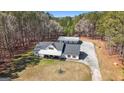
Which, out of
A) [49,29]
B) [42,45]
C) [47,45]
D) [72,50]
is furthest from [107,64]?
[49,29]

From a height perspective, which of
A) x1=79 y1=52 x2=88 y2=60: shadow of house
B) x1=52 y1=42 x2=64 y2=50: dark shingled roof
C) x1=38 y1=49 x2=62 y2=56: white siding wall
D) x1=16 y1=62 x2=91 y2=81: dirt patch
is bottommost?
Answer: x1=16 y1=62 x2=91 y2=81: dirt patch

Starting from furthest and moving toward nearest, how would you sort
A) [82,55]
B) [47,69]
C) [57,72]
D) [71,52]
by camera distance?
[82,55] → [71,52] → [47,69] → [57,72]

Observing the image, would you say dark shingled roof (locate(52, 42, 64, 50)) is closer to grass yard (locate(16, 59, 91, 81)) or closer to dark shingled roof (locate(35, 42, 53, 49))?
dark shingled roof (locate(35, 42, 53, 49))

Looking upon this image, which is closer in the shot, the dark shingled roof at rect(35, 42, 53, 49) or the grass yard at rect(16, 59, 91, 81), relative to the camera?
the grass yard at rect(16, 59, 91, 81)

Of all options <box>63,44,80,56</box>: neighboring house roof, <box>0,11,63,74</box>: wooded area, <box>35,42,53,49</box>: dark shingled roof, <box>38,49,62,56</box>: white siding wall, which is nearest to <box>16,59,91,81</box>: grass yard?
<box>38,49,62,56</box>: white siding wall

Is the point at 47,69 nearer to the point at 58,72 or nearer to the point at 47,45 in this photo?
the point at 58,72
